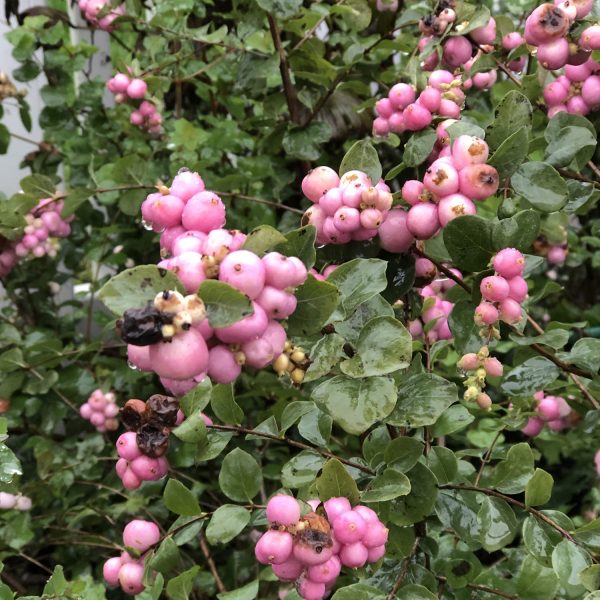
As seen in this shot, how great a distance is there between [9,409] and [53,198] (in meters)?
0.42

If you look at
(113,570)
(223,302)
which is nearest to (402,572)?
(113,570)

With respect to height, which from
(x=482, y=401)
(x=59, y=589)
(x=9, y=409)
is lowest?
(x=9, y=409)

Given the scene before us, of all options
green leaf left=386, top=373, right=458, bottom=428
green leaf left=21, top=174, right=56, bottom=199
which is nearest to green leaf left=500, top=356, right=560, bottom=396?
green leaf left=386, top=373, right=458, bottom=428

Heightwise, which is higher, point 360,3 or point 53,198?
point 360,3

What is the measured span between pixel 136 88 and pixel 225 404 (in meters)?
0.88

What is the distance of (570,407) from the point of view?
1.16 meters

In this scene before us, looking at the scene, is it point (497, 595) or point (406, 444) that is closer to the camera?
point (406, 444)

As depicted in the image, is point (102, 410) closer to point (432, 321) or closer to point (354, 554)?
point (432, 321)

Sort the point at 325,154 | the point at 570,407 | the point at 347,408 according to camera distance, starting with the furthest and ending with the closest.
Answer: the point at 325,154 < the point at 570,407 < the point at 347,408

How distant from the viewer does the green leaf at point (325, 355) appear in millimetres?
604

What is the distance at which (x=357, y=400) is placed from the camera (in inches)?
23.2

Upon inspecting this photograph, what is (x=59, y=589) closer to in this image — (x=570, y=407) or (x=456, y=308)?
(x=456, y=308)

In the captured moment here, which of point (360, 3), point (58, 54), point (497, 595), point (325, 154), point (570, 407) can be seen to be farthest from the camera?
point (58, 54)

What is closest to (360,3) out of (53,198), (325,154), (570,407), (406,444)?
(325,154)
